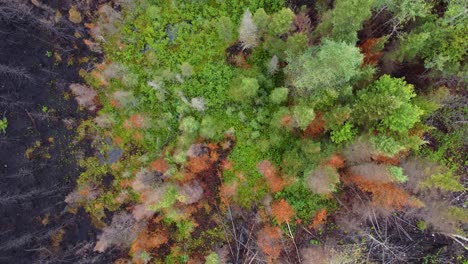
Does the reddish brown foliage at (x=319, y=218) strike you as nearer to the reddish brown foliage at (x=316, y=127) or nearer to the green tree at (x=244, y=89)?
the reddish brown foliage at (x=316, y=127)

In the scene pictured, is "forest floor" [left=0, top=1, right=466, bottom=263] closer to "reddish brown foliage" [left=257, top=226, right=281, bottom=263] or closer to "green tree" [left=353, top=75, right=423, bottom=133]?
"reddish brown foliage" [left=257, top=226, right=281, bottom=263]

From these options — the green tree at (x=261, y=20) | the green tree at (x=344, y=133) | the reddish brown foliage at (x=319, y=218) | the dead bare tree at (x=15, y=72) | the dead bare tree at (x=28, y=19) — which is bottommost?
the reddish brown foliage at (x=319, y=218)

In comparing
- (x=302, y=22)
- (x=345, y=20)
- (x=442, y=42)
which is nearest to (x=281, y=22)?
(x=302, y=22)

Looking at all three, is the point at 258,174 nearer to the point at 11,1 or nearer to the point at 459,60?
the point at 459,60

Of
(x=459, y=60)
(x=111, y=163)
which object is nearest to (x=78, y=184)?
(x=111, y=163)

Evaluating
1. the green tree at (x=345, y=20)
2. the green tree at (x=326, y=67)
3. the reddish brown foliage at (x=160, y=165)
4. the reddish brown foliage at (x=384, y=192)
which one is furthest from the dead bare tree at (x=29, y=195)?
the green tree at (x=345, y=20)

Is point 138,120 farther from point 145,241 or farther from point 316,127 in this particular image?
point 316,127

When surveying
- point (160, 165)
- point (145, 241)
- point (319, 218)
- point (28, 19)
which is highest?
point (28, 19)
